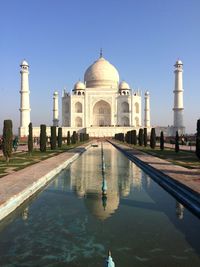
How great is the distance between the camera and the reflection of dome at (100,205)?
470 centimetres

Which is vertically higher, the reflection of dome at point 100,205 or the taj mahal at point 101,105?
the taj mahal at point 101,105

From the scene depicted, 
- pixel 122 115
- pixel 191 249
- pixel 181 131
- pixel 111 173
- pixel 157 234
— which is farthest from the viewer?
pixel 122 115

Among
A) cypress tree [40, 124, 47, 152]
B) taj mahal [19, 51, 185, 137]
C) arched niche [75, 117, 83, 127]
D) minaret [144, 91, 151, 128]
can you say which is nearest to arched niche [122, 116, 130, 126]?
taj mahal [19, 51, 185, 137]

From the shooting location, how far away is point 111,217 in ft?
14.9

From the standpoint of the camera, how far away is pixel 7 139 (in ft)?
35.7

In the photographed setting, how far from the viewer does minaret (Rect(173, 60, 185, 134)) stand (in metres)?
39.9

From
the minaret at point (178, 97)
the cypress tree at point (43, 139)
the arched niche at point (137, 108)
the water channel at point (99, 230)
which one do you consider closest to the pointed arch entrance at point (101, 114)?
the arched niche at point (137, 108)

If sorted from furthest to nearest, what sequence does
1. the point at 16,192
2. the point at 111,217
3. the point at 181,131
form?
the point at 181,131
the point at 16,192
the point at 111,217

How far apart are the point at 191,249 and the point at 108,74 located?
46.4 m

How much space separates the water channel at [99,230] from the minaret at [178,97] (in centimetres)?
3487

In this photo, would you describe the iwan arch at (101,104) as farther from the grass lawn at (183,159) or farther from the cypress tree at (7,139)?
the cypress tree at (7,139)

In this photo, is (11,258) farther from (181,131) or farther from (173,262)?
(181,131)

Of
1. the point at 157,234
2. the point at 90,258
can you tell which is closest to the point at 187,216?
the point at 157,234

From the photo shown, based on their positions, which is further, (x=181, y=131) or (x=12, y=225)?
(x=181, y=131)
